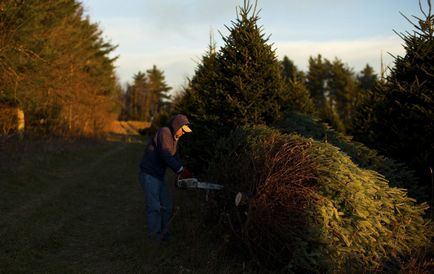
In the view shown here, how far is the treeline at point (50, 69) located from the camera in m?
15.6

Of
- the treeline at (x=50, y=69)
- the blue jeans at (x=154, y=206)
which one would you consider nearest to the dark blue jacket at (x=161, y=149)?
the blue jeans at (x=154, y=206)

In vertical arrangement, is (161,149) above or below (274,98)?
below

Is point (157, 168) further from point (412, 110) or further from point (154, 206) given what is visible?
point (412, 110)

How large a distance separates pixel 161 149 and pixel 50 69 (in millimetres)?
14582

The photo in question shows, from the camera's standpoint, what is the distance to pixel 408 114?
904 cm

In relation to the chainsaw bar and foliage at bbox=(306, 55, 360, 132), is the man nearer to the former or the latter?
the chainsaw bar

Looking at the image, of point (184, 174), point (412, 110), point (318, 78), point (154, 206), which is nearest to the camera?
point (184, 174)

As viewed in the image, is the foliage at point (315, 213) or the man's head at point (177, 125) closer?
the foliage at point (315, 213)

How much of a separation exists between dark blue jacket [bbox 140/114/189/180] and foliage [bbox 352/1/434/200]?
5014 millimetres

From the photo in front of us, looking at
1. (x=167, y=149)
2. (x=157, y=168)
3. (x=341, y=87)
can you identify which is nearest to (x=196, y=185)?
(x=167, y=149)

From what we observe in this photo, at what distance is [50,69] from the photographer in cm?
1923

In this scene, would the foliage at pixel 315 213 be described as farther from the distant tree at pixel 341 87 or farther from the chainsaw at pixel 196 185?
the distant tree at pixel 341 87

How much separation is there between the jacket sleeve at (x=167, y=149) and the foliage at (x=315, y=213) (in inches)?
39.8

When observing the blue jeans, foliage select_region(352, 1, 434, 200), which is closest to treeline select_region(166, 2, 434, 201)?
foliage select_region(352, 1, 434, 200)
